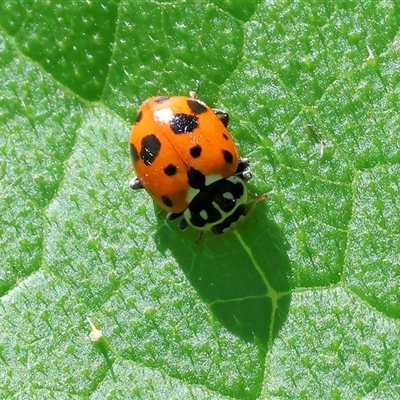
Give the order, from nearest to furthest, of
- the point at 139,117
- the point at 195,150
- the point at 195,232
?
the point at 195,150 < the point at 139,117 < the point at 195,232

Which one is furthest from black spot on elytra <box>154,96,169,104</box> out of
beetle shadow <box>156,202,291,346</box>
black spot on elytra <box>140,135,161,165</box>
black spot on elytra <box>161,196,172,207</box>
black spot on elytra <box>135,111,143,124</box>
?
beetle shadow <box>156,202,291,346</box>

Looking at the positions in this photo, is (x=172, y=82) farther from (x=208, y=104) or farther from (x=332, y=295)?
(x=332, y=295)

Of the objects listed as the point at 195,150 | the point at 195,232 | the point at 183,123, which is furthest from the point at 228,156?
the point at 195,232

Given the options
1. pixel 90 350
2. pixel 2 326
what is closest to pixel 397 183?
pixel 90 350

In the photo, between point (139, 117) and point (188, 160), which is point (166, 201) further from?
point (139, 117)

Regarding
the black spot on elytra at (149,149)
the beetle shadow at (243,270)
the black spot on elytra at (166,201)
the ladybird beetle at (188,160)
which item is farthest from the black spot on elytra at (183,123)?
the beetle shadow at (243,270)

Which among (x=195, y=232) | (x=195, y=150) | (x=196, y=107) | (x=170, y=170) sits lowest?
(x=195, y=232)
